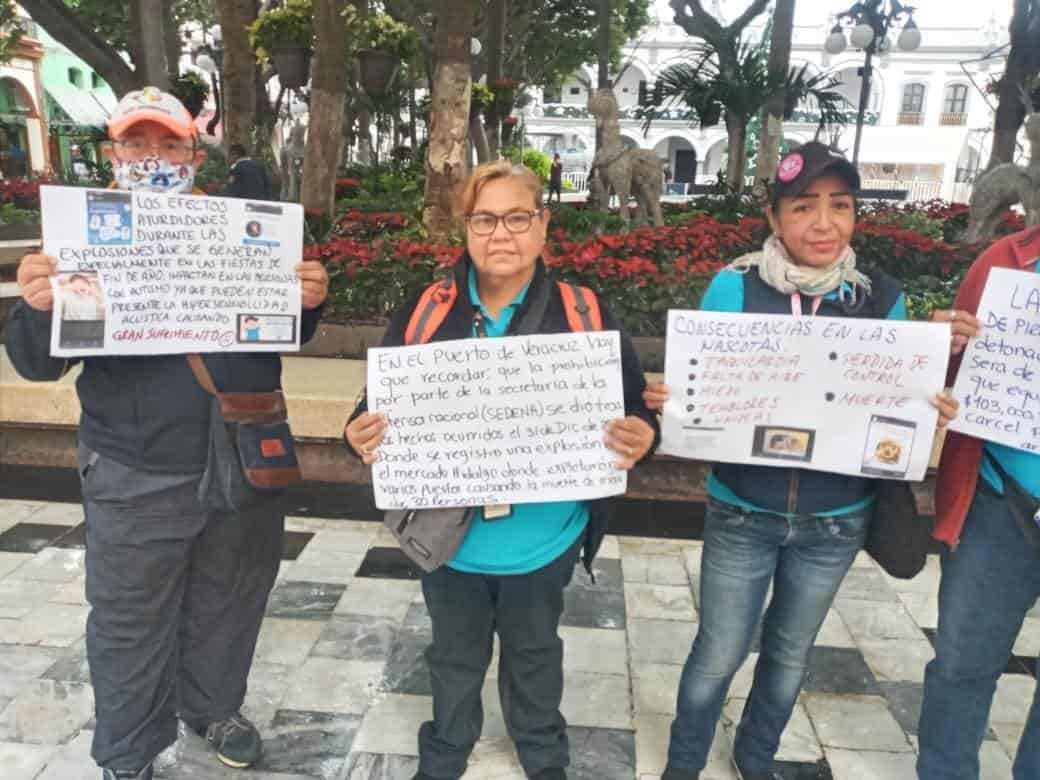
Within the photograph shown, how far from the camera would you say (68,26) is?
27.7ft

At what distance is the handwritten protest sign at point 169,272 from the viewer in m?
1.99

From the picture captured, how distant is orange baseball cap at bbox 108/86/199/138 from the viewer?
2.00m

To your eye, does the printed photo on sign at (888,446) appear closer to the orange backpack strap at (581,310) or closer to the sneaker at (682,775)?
the orange backpack strap at (581,310)

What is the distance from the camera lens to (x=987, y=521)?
6.64ft

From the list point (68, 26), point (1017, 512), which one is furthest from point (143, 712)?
point (68, 26)

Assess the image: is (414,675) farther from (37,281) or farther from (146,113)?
(146,113)

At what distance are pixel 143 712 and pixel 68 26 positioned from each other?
8.55m

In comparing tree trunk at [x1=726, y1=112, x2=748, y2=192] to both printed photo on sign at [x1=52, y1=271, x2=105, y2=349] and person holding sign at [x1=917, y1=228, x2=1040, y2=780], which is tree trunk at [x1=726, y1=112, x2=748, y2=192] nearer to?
person holding sign at [x1=917, y1=228, x2=1040, y2=780]

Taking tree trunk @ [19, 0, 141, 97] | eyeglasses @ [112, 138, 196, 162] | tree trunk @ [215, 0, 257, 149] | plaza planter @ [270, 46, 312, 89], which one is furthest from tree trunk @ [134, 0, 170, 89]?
eyeglasses @ [112, 138, 196, 162]

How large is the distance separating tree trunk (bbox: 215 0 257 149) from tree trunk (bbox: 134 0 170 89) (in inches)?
42.8

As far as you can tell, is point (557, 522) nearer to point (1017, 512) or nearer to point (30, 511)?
point (1017, 512)

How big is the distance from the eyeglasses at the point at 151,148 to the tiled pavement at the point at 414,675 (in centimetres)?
185

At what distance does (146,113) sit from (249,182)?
311 millimetres

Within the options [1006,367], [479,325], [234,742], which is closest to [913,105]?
[1006,367]
